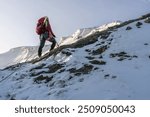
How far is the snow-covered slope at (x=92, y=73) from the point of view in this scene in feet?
46.4

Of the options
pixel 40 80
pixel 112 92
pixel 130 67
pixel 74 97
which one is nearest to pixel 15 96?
pixel 40 80

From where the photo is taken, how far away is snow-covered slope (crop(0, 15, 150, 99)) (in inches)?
557

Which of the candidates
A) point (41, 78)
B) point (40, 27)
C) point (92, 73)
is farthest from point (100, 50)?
point (40, 27)

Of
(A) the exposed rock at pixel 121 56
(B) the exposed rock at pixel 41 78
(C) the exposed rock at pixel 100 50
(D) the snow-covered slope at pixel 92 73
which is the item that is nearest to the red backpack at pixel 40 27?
(D) the snow-covered slope at pixel 92 73

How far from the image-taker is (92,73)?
15711mm

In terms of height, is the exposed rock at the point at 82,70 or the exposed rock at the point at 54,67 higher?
the exposed rock at the point at 54,67

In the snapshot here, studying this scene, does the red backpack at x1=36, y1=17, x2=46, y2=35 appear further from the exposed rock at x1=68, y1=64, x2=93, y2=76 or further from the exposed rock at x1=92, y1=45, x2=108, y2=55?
the exposed rock at x1=68, y1=64, x2=93, y2=76

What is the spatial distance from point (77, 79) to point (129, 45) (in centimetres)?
432

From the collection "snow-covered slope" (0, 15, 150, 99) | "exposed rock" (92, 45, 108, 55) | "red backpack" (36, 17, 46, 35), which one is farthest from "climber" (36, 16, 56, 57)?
"exposed rock" (92, 45, 108, 55)

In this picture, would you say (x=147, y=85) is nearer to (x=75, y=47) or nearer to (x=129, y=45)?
(x=129, y=45)

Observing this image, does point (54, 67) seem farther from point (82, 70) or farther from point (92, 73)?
point (92, 73)

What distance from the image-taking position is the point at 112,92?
13.8 m

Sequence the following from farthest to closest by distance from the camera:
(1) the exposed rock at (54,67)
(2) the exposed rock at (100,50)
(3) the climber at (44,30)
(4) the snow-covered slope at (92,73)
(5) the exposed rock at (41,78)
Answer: (3) the climber at (44,30)
(2) the exposed rock at (100,50)
(1) the exposed rock at (54,67)
(5) the exposed rock at (41,78)
(4) the snow-covered slope at (92,73)

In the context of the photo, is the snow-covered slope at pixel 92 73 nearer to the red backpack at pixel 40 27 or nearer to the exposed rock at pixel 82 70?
the exposed rock at pixel 82 70
